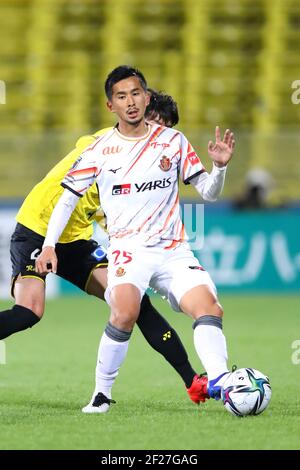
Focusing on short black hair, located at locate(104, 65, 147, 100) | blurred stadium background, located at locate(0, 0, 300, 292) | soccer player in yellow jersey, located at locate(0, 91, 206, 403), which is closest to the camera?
short black hair, located at locate(104, 65, 147, 100)

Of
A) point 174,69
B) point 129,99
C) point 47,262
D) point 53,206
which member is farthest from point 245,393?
point 174,69

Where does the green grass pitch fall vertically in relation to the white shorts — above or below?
below

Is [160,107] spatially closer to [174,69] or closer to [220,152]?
[220,152]

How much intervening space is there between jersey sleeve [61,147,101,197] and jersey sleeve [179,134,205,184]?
0.48m

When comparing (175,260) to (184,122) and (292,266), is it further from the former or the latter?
(184,122)

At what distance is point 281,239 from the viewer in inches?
577

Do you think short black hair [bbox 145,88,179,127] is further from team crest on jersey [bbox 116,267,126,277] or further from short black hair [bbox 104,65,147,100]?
team crest on jersey [bbox 116,267,126,277]

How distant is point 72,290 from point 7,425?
30.8ft

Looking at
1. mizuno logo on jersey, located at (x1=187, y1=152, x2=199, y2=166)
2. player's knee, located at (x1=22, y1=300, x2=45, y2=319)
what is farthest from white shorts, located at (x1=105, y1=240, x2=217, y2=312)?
player's knee, located at (x1=22, y1=300, x2=45, y2=319)

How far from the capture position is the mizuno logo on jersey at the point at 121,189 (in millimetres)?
6066

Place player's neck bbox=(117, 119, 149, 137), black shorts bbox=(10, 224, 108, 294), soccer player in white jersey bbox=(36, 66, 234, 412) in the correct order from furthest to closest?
black shorts bbox=(10, 224, 108, 294) → player's neck bbox=(117, 119, 149, 137) → soccer player in white jersey bbox=(36, 66, 234, 412)

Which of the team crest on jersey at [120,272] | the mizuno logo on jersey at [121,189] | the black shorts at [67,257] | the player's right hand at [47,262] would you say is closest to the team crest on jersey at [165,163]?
Answer: the mizuno logo on jersey at [121,189]

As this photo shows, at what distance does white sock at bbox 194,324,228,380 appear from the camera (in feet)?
19.0

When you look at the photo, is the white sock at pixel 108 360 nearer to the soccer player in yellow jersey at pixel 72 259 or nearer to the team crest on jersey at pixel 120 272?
the team crest on jersey at pixel 120 272
